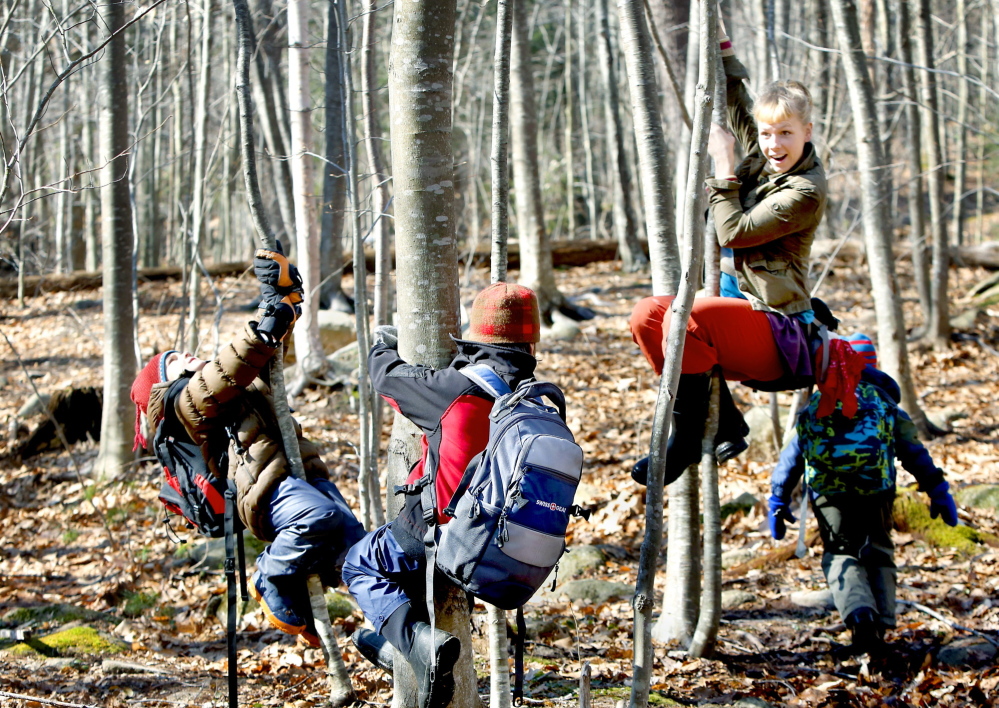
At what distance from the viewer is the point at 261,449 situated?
3.91 metres

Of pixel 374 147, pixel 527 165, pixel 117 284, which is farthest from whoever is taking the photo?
pixel 527 165

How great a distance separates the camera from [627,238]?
561 inches

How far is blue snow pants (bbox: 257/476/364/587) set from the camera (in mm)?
3771

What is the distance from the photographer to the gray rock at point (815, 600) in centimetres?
482

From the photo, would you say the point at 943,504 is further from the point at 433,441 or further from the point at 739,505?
the point at 433,441

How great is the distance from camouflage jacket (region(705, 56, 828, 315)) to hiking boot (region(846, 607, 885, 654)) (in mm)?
1644

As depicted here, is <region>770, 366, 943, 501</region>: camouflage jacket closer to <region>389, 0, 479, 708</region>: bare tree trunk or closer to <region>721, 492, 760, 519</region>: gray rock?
<region>389, 0, 479, 708</region>: bare tree trunk

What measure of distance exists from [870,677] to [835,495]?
2.95 feet

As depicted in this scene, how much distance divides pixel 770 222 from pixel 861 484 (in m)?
1.73

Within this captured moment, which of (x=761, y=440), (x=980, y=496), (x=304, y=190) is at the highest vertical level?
(x=304, y=190)

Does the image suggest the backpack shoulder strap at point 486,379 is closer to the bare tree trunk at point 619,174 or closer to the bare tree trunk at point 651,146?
the bare tree trunk at point 651,146

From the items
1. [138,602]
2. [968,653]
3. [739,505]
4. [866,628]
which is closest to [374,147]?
[138,602]

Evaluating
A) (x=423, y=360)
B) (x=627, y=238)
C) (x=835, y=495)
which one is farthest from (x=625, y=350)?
(x=423, y=360)

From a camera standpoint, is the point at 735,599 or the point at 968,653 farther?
the point at 735,599
